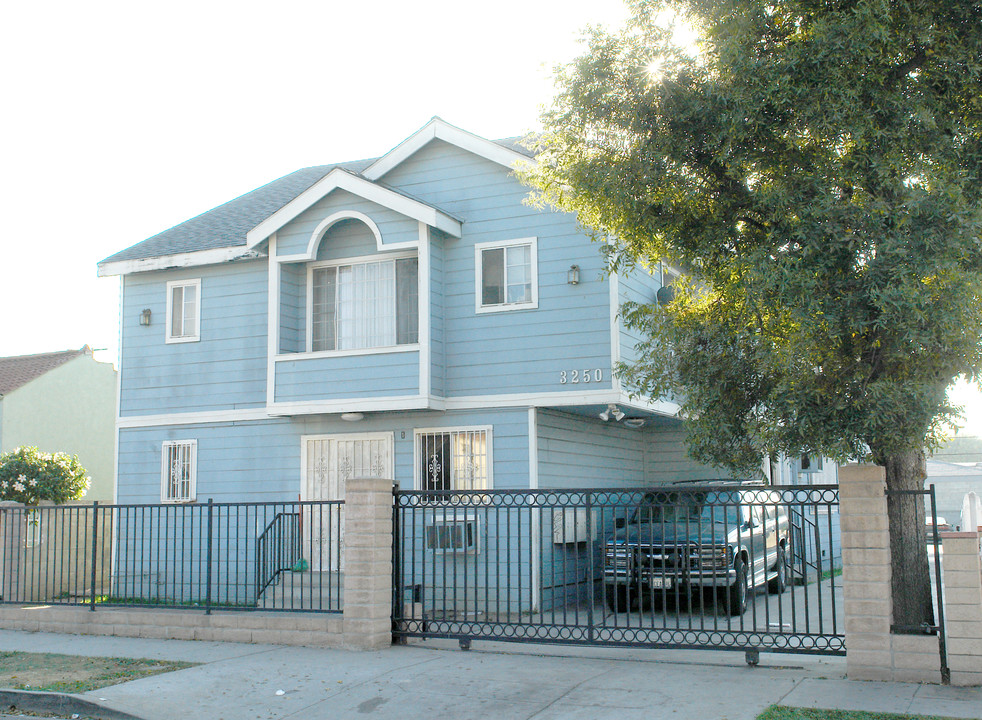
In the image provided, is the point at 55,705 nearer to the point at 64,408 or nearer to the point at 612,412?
the point at 612,412

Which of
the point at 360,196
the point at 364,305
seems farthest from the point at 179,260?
the point at 360,196

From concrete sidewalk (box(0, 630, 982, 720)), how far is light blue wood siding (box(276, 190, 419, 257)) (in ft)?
22.3

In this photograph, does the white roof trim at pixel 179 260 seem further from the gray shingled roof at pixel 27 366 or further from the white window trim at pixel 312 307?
the gray shingled roof at pixel 27 366

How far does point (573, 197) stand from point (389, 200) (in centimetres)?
560

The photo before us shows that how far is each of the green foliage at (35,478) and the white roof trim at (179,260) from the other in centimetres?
435

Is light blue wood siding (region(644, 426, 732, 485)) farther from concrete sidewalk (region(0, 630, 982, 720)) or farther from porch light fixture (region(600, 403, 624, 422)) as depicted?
concrete sidewalk (region(0, 630, 982, 720))

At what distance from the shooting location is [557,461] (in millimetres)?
15031

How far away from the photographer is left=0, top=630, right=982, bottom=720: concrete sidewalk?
7656mm

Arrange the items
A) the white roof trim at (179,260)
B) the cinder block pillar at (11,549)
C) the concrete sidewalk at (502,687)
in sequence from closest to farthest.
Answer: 1. the concrete sidewalk at (502,687)
2. the cinder block pillar at (11,549)
3. the white roof trim at (179,260)

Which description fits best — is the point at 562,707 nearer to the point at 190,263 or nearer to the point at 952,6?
the point at 952,6

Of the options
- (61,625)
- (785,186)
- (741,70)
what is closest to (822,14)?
(741,70)

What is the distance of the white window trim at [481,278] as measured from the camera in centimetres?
1470

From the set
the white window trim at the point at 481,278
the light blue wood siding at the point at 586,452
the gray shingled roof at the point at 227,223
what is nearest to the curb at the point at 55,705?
the light blue wood siding at the point at 586,452

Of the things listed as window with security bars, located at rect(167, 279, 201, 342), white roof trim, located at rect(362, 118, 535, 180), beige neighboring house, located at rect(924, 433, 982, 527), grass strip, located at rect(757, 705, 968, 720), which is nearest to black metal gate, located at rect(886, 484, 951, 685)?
grass strip, located at rect(757, 705, 968, 720)
